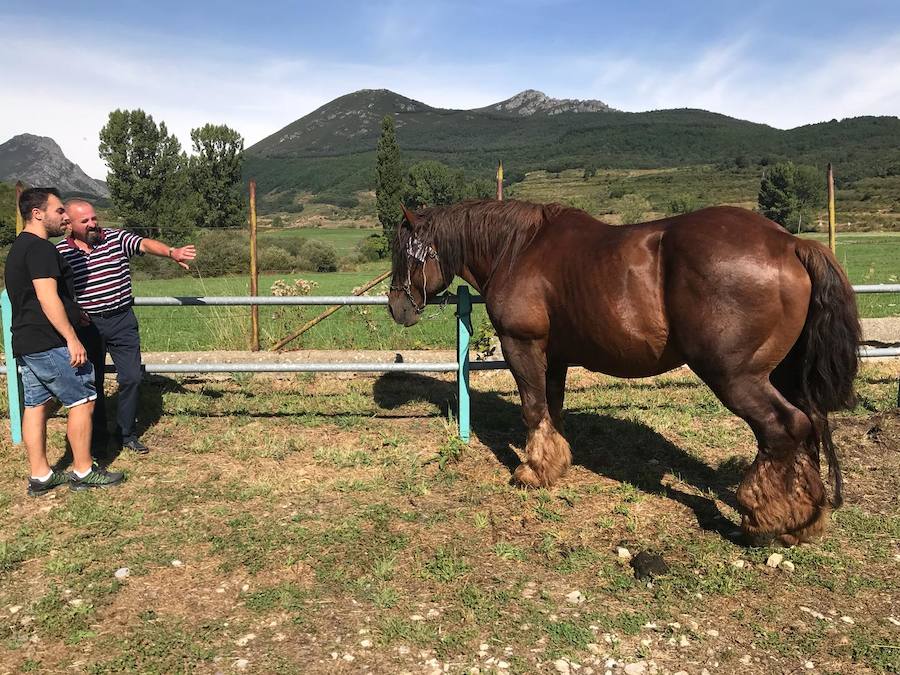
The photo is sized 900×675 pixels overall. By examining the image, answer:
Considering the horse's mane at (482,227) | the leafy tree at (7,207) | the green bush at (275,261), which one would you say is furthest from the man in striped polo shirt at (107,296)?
the leafy tree at (7,207)

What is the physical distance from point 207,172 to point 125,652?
72.8 m

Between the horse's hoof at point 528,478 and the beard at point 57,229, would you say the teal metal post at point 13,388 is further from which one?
the horse's hoof at point 528,478

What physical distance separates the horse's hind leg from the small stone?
1210 mm

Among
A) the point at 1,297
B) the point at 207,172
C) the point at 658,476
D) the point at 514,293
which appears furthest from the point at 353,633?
the point at 207,172

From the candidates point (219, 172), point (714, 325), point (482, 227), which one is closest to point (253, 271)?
point (482, 227)

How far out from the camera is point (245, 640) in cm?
298

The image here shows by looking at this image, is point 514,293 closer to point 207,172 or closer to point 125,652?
point 125,652

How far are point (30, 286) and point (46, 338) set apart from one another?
0.37 metres

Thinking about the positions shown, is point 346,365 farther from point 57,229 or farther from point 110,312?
point 57,229

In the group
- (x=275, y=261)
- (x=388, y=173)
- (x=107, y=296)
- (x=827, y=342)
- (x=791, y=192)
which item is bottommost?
(x=827, y=342)

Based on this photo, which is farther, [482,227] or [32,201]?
[482,227]

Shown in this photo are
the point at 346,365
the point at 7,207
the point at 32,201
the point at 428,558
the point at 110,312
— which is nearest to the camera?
the point at 428,558

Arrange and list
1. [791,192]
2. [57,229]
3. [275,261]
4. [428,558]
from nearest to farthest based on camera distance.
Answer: [428,558]
[57,229]
[275,261]
[791,192]

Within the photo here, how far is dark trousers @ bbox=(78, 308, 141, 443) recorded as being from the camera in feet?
17.1
